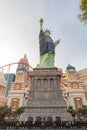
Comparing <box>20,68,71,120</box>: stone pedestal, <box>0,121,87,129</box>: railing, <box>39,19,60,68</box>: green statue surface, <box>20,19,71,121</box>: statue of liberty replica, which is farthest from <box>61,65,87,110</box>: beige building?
<box>0,121,87,129</box>: railing

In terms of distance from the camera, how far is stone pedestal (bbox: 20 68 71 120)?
16.3m

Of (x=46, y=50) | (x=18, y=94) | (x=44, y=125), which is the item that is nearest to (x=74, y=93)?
(x=18, y=94)

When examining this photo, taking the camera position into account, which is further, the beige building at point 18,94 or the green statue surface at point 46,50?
the beige building at point 18,94

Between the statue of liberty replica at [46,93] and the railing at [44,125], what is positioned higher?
the statue of liberty replica at [46,93]

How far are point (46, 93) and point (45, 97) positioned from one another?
2.03 ft

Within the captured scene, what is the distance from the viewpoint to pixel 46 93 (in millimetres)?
18172

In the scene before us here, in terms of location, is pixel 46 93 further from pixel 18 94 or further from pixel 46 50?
pixel 18 94

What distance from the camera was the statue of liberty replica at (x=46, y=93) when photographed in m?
16.3

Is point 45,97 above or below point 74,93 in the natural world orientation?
below

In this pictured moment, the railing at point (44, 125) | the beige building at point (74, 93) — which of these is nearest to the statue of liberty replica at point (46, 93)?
the railing at point (44, 125)

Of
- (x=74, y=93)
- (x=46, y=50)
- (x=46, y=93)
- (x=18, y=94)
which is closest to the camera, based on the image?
(x=46, y=93)

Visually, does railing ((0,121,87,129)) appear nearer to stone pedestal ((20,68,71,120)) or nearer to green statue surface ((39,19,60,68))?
stone pedestal ((20,68,71,120))

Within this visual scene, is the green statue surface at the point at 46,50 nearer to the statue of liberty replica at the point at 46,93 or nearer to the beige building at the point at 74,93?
the statue of liberty replica at the point at 46,93

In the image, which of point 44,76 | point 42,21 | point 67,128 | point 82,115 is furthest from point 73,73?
point 67,128
